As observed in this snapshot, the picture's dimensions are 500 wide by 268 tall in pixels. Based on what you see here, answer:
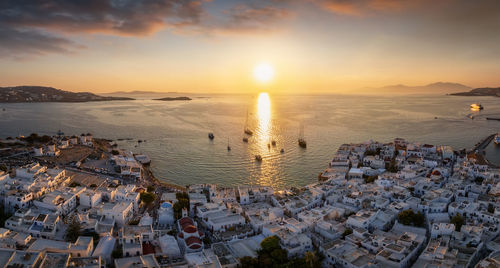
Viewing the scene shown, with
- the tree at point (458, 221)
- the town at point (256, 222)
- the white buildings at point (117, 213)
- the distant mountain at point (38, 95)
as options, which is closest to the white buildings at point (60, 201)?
the town at point (256, 222)

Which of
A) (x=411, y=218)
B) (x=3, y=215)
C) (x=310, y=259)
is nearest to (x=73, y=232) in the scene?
(x=3, y=215)

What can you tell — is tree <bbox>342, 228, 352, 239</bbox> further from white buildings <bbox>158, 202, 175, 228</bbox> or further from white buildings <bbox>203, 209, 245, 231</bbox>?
white buildings <bbox>158, 202, 175, 228</bbox>

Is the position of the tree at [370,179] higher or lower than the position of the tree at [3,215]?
lower

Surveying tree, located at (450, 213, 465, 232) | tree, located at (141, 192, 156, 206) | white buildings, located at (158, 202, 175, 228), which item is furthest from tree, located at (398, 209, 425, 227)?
tree, located at (141, 192, 156, 206)

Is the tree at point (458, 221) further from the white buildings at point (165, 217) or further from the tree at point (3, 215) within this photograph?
the tree at point (3, 215)

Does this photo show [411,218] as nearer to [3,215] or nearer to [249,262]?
[249,262]

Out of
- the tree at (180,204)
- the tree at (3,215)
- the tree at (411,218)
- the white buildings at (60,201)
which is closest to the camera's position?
the tree at (3,215)

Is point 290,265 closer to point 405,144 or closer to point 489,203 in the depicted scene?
point 489,203
